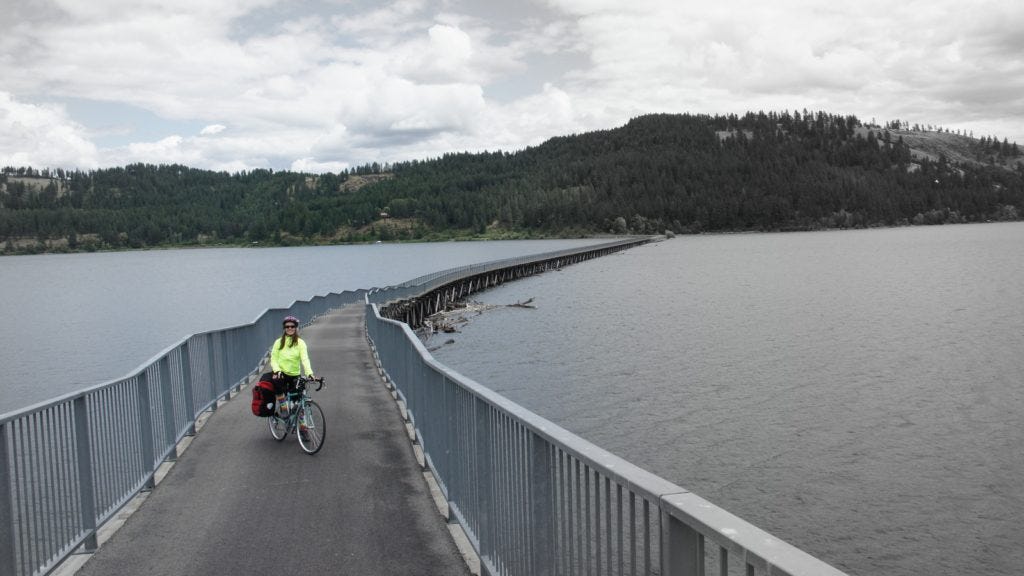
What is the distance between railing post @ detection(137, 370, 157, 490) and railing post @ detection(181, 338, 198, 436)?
2774mm

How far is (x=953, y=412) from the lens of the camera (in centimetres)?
2548

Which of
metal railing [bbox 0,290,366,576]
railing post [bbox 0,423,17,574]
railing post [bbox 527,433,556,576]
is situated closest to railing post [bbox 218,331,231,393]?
metal railing [bbox 0,290,366,576]

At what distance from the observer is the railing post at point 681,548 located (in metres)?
3.03

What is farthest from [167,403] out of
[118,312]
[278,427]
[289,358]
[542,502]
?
[118,312]

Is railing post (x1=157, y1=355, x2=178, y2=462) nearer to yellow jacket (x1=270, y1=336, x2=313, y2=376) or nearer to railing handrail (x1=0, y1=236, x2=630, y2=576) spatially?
railing handrail (x1=0, y1=236, x2=630, y2=576)

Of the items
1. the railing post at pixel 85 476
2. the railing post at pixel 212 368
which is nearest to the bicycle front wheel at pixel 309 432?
the railing post at pixel 85 476

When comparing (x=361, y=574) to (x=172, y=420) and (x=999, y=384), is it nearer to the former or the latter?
(x=172, y=420)

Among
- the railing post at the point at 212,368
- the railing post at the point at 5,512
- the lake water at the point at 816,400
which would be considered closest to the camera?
the railing post at the point at 5,512

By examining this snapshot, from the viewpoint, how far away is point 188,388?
13055mm

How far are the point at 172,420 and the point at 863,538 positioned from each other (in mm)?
12609

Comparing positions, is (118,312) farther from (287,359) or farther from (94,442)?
(94,442)

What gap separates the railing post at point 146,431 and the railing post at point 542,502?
640 cm

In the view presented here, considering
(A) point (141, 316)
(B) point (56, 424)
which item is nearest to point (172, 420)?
(B) point (56, 424)

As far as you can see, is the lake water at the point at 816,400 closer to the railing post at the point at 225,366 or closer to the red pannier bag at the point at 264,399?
the red pannier bag at the point at 264,399
